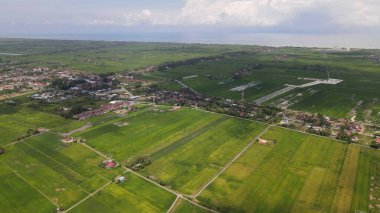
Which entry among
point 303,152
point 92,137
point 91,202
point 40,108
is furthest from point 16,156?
point 303,152

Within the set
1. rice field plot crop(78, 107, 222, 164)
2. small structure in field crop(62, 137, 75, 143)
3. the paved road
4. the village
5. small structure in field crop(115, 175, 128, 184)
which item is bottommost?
small structure in field crop(115, 175, 128, 184)

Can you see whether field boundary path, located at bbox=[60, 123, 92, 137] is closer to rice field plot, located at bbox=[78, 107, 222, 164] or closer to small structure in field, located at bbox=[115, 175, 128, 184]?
rice field plot, located at bbox=[78, 107, 222, 164]

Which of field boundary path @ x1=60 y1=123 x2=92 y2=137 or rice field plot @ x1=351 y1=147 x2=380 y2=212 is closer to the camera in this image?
rice field plot @ x1=351 y1=147 x2=380 y2=212

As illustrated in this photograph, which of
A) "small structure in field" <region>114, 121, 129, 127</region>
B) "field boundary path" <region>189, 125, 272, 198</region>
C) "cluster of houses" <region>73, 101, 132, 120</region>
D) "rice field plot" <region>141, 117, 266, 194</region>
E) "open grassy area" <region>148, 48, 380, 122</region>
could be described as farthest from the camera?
"open grassy area" <region>148, 48, 380, 122</region>

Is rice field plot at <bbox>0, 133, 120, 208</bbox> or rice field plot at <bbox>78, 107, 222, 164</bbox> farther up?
rice field plot at <bbox>78, 107, 222, 164</bbox>

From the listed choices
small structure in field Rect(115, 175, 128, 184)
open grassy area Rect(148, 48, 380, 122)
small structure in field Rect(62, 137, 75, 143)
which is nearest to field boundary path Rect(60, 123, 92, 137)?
small structure in field Rect(62, 137, 75, 143)

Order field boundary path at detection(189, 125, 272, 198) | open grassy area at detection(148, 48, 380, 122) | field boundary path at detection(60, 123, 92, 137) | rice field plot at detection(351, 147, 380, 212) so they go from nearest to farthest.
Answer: rice field plot at detection(351, 147, 380, 212) → field boundary path at detection(189, 125, 272, 198) → field boundary path at detection(60, 123, 92, 137) → open grassy area at detection(148, 48, 380, 122)
